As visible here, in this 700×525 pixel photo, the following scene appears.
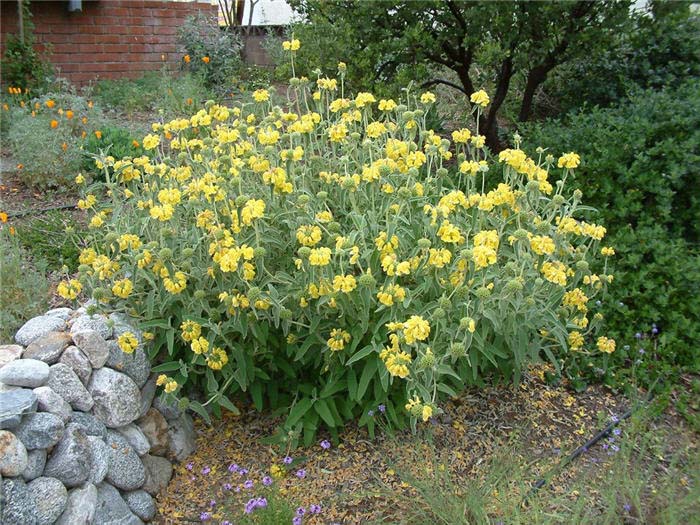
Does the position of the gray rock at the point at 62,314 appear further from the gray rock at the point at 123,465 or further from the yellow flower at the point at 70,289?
the gray rock at the point at 123,465

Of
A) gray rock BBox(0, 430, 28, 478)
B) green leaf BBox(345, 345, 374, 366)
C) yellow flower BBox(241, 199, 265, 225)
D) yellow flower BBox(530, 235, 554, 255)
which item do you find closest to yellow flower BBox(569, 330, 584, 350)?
yellow flower BBox(530, 235, 554, 255)

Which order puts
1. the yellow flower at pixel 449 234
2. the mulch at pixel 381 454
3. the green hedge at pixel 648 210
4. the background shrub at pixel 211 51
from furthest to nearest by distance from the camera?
the background shrub at pixel 211 51, the green hedge at pixel 648 210, the mulch at pixel 381 454, the yellow flower at pixel 449 234

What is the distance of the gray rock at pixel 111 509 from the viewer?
237 cm

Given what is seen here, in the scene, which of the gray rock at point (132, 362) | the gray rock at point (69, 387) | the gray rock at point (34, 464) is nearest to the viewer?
the gray rock at point (34, 464)

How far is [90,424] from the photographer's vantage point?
8.09 ft

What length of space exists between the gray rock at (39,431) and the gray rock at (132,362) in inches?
15.0

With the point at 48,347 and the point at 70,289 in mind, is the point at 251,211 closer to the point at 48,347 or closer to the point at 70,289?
the point at 70,289

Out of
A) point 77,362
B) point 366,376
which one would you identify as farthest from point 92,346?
point 366,376

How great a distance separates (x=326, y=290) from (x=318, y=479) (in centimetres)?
79

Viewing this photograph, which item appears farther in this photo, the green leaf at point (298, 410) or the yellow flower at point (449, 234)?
the green leaf at point (298, 410)

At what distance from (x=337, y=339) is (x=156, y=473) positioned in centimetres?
93

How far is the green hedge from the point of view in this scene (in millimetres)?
3307

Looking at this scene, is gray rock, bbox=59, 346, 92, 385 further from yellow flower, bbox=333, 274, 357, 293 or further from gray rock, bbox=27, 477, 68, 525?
yellow flower, bbox=333, 274, 357, 293

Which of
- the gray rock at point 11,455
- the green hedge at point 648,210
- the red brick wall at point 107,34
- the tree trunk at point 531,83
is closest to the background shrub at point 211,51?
the red brick wall at point 107,34
